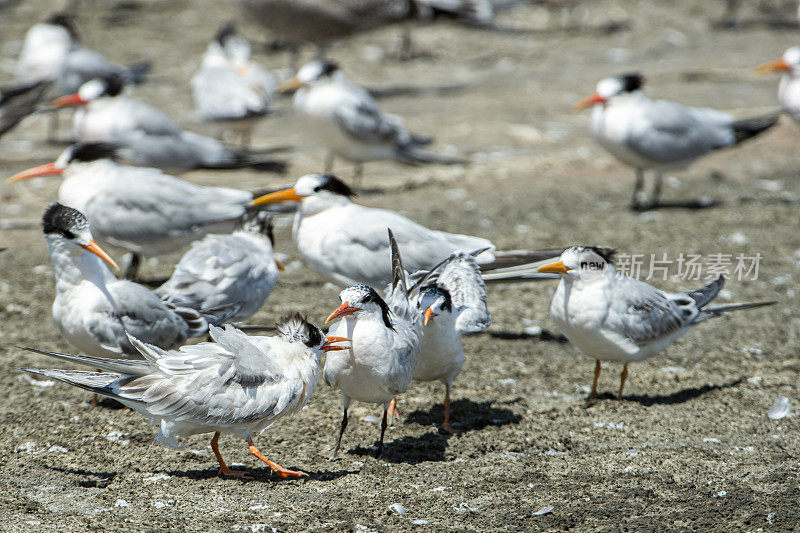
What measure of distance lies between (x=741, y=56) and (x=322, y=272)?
9684mm

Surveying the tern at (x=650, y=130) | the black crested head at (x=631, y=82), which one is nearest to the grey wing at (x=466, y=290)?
the tern at (x=650, y=130)

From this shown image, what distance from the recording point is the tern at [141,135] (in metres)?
6.93

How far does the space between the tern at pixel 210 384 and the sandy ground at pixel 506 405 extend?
11.0 inches

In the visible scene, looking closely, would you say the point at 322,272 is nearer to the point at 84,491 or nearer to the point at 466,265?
the point at 466,265

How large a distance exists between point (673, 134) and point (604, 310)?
3.82m

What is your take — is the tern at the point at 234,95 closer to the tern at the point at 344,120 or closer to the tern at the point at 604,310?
the tern at the point at 344,120

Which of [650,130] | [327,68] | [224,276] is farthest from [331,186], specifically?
[650,130]

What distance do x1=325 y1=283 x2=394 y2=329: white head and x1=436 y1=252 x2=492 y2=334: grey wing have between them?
22.3 inches

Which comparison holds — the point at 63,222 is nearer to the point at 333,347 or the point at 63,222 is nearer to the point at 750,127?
the point at 333,347

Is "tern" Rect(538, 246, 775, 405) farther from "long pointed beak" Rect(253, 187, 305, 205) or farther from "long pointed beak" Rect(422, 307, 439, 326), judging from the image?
"long pointed beak" Rect(253, 187, 305, 205)

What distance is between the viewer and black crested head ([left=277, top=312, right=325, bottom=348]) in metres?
3.56

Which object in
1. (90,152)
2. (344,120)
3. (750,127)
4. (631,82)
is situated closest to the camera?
(90,152)

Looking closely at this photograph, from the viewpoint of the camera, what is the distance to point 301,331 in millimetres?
3590

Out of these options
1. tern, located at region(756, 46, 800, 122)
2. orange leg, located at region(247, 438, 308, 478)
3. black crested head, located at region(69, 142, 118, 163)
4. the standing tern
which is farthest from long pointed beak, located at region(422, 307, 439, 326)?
tern, located at region(756, 46, 800, 122)
